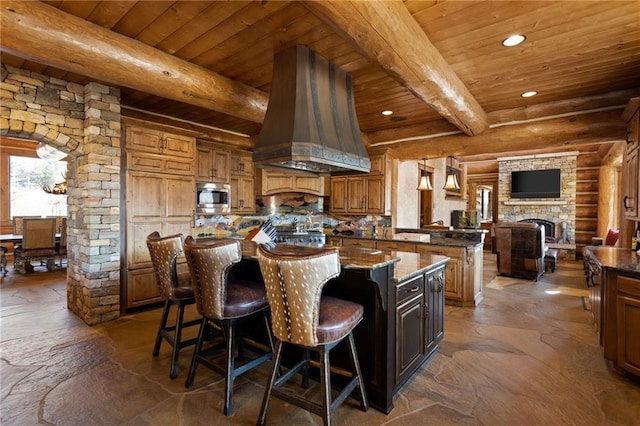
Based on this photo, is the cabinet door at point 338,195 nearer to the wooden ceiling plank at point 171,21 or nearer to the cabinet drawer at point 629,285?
the wooden ceiling plank at point 171,21

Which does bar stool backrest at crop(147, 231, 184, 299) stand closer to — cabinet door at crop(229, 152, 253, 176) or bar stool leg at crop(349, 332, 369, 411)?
bar stool leg at crop(349, 332, 369, 411)

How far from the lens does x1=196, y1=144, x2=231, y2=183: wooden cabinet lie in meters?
4.89

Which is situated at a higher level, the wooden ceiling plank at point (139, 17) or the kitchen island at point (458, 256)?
the wooden ceiling plank at point (139, 17)

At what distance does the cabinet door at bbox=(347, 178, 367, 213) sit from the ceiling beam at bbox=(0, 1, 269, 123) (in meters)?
2.94

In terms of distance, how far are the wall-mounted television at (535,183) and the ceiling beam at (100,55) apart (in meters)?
9.08

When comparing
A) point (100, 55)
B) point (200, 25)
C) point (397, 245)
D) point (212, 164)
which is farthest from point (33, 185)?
point (397, 245)

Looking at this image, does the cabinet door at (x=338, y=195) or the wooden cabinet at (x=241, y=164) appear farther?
the cabinet door at (x=338, y=195)

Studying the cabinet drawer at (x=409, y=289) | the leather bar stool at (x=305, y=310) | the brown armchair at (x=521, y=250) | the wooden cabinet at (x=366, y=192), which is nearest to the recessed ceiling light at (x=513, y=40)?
the cabinet drawer at (x=409, y=289)

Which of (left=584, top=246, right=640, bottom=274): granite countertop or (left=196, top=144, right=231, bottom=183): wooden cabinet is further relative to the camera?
(left=196, top=144, right=231, bottom=183): wooden cabinet

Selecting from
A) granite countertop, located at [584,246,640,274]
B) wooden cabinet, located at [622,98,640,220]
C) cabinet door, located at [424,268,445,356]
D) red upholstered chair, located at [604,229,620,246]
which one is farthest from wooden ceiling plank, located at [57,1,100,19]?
Result: red upholstered chair, located at [604,229,620,246]

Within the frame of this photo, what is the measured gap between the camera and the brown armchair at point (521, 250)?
6117 millimetres

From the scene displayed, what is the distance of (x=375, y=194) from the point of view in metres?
5.61

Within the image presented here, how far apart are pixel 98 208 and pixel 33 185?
6821 millimetres

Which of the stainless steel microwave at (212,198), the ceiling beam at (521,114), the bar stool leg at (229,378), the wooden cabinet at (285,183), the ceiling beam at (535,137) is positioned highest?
the ceiling beam at (521,114)
